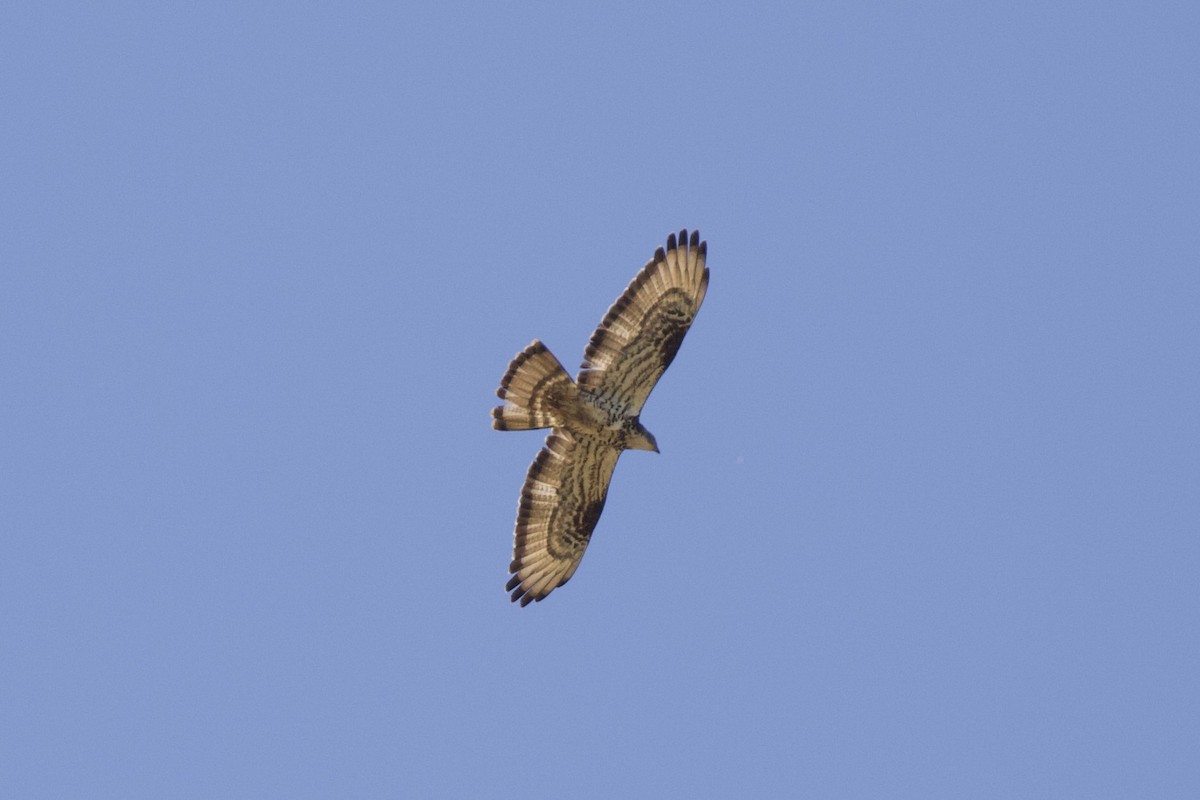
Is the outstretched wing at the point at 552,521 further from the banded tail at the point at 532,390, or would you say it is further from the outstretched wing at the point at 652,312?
the outstretched wing at the point at 652,312

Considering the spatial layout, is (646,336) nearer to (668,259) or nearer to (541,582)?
(668,259)

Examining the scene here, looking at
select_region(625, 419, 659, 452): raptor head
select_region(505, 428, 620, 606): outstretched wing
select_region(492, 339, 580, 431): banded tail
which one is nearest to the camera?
select_region(492, 339, 580, 431): banded tail

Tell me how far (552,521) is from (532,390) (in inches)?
61.8

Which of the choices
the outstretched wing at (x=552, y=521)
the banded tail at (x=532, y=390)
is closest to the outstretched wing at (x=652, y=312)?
the banded tail at (x=532, y=390)

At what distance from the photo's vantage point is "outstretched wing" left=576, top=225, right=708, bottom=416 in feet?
51.0

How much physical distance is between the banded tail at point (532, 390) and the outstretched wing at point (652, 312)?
230 millimetres

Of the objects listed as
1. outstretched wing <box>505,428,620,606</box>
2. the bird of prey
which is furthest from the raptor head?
outstretched wing <box>505,428,620,606</box>

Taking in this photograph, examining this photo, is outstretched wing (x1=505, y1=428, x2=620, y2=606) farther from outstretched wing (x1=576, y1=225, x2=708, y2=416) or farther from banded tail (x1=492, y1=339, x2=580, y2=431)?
outstretched wing (x1=576, y1=225, x2=708, y2=416)

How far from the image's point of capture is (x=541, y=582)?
1664cm

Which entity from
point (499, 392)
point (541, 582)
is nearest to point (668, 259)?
point (499, 392)

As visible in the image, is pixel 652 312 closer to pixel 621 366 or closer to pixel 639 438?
pixel 621 366

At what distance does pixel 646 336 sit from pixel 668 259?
25.0 inches

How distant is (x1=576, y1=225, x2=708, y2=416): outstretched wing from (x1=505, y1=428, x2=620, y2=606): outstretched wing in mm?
1111

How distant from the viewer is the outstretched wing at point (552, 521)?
16406 mm
